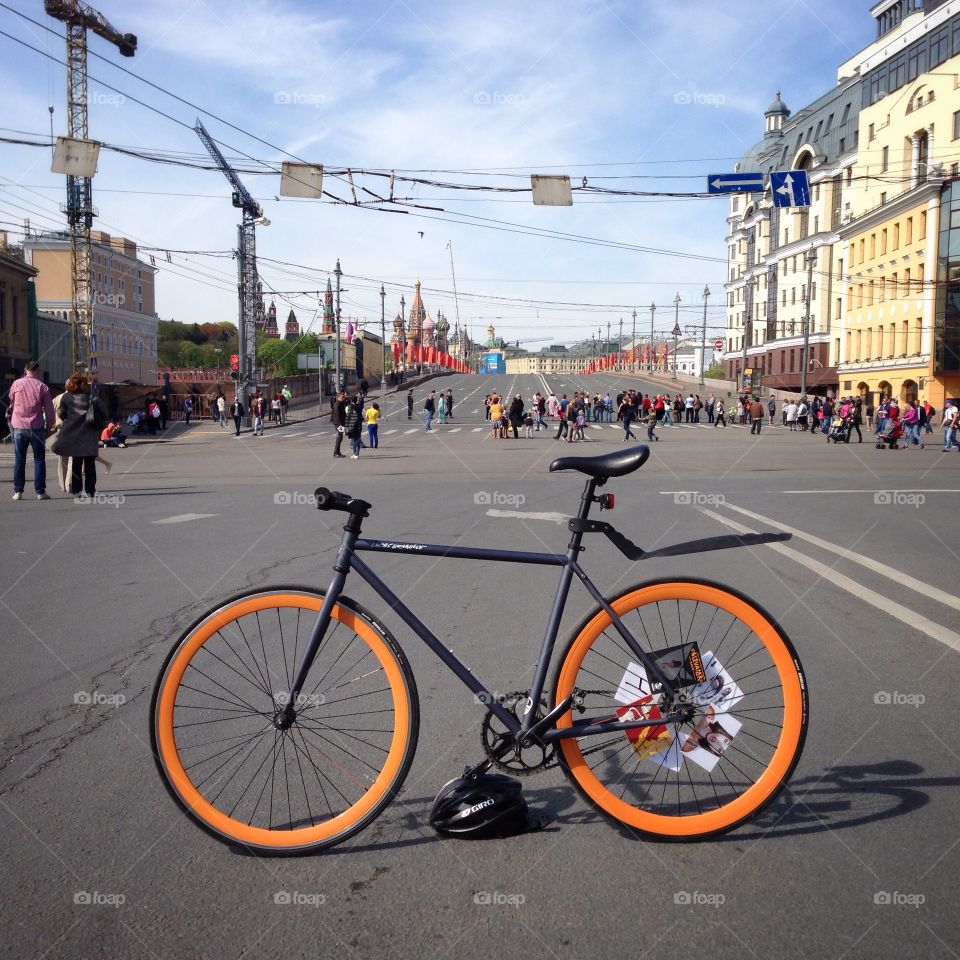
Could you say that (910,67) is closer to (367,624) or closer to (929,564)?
(929,564)

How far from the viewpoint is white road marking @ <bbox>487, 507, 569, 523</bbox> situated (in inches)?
473

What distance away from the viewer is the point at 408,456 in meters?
27.4

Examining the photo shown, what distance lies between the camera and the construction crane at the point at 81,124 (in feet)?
161

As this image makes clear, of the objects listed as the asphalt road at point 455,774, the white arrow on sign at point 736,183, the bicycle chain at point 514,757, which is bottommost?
the asphalt road at point 455,774

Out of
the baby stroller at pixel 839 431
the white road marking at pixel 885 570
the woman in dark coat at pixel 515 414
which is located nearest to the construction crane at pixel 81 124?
the woman in dark coat at pixel 515 414

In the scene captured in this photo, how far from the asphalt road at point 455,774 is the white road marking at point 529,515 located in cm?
171

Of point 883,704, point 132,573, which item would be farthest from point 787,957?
point 132,573

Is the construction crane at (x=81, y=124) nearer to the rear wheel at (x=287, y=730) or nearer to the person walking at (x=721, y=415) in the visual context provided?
the person walking at (x=721, y=415)

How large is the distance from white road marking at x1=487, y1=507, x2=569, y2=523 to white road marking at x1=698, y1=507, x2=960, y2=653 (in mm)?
2896

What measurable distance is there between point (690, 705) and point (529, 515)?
9.03 metres

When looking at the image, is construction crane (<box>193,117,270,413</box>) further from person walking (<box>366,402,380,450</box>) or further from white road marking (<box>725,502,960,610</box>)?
white road marking (<box>725,502,960,610</box>)

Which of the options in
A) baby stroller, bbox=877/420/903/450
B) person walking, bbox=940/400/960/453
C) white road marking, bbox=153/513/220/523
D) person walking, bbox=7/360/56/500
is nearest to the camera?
white road marking, bbox=153/513/220/523

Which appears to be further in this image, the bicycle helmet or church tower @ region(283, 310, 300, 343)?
church tower @ region(283, 310, 300, 343)

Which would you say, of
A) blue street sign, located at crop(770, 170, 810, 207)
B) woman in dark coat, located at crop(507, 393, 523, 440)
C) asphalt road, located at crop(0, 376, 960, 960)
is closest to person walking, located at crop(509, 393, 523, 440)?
woman in dark coat, located at crop(507, 393, 523, 440)
